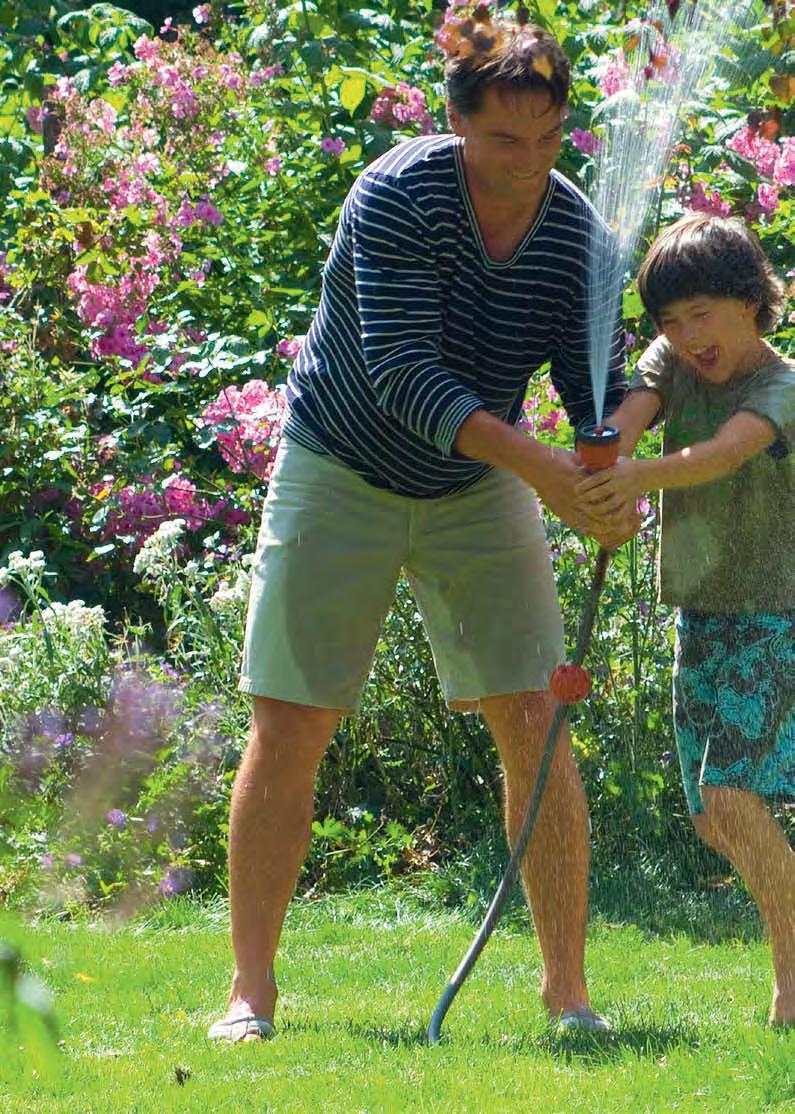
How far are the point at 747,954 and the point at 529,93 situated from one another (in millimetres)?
1872

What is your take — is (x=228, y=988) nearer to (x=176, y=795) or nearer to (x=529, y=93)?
(x=176, y=795)

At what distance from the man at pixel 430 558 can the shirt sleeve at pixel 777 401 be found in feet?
0.83

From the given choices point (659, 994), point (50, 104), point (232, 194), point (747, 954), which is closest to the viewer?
point (659, 994)

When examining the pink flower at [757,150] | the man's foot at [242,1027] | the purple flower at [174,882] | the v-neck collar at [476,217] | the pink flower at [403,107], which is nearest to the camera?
the v-neck collar at [476,217]

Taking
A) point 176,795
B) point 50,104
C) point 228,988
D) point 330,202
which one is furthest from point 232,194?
point 228,988

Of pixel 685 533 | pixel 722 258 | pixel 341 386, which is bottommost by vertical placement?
pixel 685 533

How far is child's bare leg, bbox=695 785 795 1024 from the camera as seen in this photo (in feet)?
9.17

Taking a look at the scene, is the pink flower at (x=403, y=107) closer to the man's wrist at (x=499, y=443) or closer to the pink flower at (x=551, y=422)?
the pink flower at (x=551, y=422)

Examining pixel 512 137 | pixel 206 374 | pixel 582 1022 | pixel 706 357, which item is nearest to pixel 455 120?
pixel 512 137

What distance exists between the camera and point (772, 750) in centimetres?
289

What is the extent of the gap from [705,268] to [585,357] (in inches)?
10.4

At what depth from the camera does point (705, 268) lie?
2.76 m

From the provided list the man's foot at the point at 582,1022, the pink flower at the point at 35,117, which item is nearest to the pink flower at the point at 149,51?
the pink flower at the point at 35,117

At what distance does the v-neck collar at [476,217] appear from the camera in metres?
2.70
